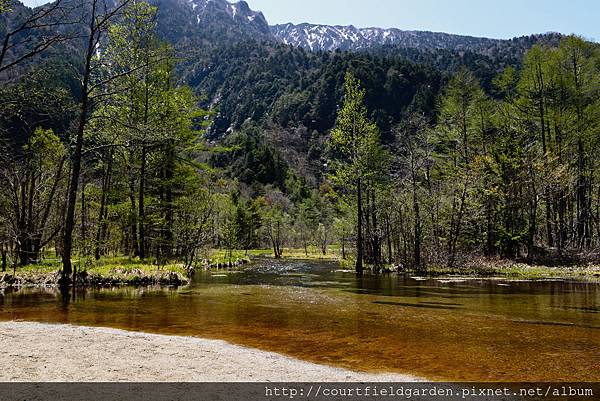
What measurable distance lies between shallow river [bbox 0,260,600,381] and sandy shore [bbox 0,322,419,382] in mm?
→ 766

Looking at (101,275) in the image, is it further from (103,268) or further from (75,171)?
(75,171)

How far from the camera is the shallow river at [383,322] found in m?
7.63

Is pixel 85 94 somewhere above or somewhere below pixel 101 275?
above

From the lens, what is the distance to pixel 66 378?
6113mm

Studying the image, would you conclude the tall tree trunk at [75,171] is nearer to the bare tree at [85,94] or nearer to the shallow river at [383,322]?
the bare tree at [85,94]

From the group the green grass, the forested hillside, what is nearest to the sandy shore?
the green grass

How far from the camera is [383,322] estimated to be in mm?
11664

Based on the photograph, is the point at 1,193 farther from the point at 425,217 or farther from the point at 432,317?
the point at 425,217

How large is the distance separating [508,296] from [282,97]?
18963 centimetres

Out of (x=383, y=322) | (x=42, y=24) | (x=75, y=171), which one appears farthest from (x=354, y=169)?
(x=42, y=24)

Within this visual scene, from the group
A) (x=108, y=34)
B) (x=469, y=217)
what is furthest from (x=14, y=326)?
(x=469, y=217)

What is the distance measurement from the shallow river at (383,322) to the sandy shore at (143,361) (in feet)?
2.51

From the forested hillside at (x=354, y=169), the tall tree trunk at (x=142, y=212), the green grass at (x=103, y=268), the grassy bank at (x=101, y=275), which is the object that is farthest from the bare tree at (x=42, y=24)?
the tall tree trunk at (x=142, y=212)

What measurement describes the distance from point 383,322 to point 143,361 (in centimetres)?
658
